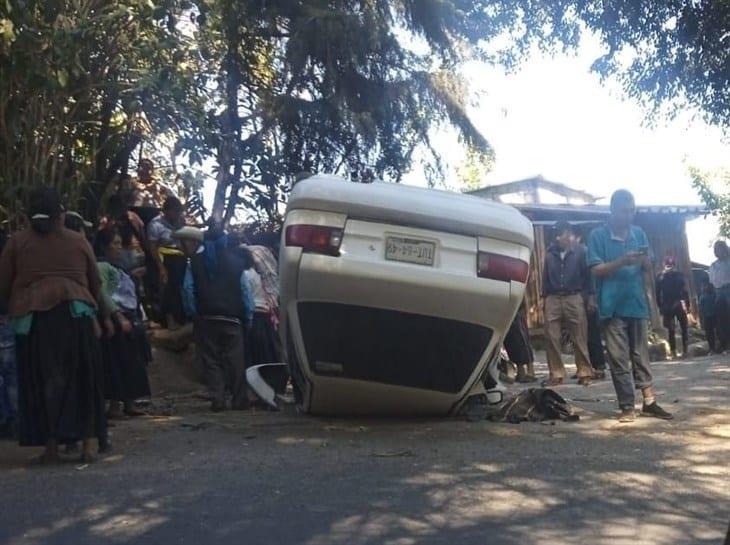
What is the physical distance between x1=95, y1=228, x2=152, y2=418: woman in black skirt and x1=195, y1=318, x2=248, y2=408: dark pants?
73 cm

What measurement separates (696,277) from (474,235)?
21.9 m

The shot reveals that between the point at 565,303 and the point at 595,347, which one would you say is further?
the point at 595,347

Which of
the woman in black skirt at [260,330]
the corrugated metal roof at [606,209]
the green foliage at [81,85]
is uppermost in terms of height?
the corrugated metal roof at [606,209]

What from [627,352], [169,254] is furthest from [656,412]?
[169,254]

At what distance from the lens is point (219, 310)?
9969 millimetres

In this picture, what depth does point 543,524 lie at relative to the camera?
516cm

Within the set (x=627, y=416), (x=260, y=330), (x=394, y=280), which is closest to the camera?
(x=394, y=280)

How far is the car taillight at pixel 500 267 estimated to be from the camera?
7508 millimetres

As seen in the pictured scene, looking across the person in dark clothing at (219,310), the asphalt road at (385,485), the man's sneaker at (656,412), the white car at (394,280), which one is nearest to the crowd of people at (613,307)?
the man's sneaker at (656,412)

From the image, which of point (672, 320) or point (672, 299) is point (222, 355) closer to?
point (672, 299)

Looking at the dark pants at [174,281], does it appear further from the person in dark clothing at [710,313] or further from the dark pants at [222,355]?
the person in dark clothing at [710,313]

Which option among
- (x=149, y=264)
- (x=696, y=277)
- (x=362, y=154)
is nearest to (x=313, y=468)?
(x=149, y=264)

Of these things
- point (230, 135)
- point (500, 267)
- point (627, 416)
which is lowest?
point (627, 416)

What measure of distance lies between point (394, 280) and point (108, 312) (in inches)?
82.9
